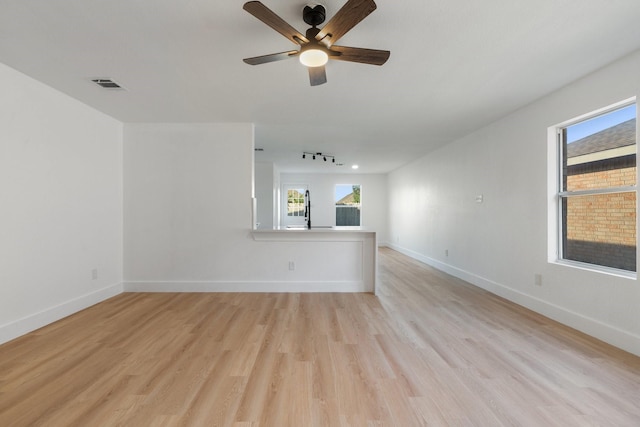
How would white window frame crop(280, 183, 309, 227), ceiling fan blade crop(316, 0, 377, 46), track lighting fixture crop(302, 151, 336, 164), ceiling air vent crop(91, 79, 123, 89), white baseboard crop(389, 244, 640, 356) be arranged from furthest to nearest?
white window frame crop(280, 183, 309, 227) < track lighting fixture crop(302, 151, 336, 164) < ceiling air vent crop(91, 79, 123, 89) < white baseboard crop(389, 244, 640, 356) < ceiling fan blade crop(316, 0, 377, 46)

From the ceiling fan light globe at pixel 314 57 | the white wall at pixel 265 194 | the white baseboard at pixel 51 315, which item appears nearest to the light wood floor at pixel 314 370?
the white baseboard at pixel 51 315

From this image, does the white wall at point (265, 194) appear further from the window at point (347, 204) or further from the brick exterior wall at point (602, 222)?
the brick exterior wall at point (602, 222)

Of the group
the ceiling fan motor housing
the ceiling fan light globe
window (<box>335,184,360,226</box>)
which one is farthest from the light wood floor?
window (<box>335,184,360,226</box>)

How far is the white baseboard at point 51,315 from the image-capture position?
96.0 inches

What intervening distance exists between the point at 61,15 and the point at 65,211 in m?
2.07

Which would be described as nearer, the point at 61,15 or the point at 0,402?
the point at 0,402

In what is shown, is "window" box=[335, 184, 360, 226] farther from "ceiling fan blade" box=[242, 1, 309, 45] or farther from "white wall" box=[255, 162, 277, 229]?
"ceiling fan blade" box=[242, 1, 309, 45]

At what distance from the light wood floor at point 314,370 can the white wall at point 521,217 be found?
0.86 feet

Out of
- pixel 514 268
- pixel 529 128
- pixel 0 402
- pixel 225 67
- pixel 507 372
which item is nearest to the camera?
pixel 0 402

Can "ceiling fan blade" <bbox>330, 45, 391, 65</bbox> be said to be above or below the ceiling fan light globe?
above

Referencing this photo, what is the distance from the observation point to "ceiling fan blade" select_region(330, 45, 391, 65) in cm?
182

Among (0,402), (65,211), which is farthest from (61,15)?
(0,402)

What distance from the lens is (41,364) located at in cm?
206

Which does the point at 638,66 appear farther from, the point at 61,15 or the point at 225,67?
the point at 61,15
